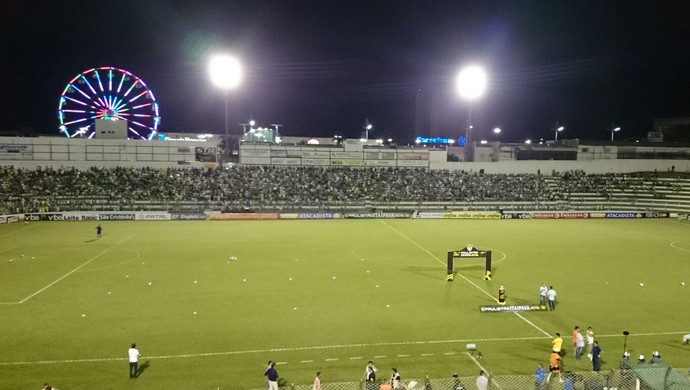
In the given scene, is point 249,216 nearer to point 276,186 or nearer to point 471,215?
point 276,186

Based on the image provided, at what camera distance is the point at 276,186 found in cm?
5597

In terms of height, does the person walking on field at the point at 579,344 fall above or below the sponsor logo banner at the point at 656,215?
below

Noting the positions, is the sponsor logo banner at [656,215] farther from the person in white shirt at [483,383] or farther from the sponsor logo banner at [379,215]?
the person in white shirt at [483,383]

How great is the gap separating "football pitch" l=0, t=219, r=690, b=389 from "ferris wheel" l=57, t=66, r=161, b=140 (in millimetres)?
29952

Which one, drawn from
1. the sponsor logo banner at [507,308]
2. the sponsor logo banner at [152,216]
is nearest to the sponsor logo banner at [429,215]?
the sponsor logo banner at [152,216]

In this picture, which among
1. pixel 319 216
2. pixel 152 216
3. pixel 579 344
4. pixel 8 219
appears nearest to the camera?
pixel 579 344

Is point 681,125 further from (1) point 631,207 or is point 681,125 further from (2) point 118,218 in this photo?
(2) point 118,218

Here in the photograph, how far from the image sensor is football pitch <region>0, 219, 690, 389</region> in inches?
548

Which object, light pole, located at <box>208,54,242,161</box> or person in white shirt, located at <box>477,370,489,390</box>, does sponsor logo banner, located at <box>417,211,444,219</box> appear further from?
person in white shirt, located at <box>477,370,489,390</box>

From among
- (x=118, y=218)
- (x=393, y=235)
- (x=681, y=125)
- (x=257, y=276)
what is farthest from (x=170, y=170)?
(x=681, y=125)

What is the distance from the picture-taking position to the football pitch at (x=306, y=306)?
13.9 m

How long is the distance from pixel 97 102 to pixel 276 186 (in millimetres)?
27974

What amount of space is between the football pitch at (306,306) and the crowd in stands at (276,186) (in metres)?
14.6

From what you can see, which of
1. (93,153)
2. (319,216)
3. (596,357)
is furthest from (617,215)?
(93,153)
